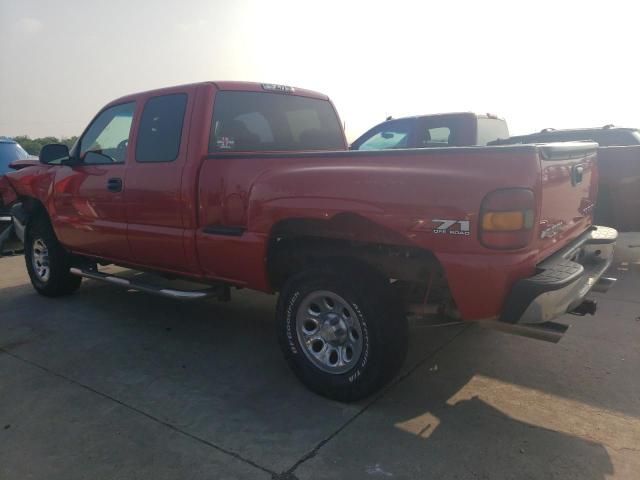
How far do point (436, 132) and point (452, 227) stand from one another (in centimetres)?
503

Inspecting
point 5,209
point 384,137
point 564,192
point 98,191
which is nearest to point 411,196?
point 564,192

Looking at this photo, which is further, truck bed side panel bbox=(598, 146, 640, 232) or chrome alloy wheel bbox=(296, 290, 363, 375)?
truck bed side panel bbox=(598, 146, 640, 232)

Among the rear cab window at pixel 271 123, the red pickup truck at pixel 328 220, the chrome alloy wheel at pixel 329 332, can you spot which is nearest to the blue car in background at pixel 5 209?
the red pickup truck at pixel 328 220

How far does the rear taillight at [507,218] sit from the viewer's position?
2543 millimetres

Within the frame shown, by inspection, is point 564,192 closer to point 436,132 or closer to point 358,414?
point 358,414

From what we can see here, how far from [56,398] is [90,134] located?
2.68 m

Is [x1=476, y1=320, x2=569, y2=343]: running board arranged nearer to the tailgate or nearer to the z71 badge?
the tailgate

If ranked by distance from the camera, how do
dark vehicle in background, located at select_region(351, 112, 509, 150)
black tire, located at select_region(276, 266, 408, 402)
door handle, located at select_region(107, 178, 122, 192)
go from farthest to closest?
dark vehicle in background, located at select_region(351, 112, 509, 150) → door handle, located at select_region(107, 178, 122, 192) → black tire, located at select_region(276, 266, 408, 402)

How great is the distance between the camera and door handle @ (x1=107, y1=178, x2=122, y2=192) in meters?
4.41

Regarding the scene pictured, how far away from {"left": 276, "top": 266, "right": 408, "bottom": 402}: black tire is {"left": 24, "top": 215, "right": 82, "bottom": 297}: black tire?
10.8 feet

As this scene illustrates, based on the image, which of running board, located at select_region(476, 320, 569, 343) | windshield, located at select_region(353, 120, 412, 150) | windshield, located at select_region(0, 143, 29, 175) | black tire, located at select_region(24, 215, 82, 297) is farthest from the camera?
windshield, located at select_region(0, 143, 29, 175)

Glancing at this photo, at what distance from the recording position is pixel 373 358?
3016 mm

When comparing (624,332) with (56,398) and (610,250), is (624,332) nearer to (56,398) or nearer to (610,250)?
(610,250)

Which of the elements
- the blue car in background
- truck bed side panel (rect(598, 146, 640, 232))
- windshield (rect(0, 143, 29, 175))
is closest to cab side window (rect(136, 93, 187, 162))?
the blue car in background
